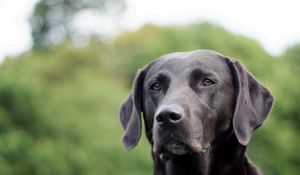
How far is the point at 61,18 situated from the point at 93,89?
69.4 ft

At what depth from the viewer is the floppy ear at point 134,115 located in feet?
27.6

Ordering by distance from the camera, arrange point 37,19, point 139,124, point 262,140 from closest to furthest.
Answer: point 139,124
point 262,140
point 37,19

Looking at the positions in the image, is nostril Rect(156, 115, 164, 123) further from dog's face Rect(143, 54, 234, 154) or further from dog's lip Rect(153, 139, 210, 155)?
dog's lip Rect(153, 139, 210, 155)

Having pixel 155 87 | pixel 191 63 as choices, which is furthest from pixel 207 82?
pixel 155 87

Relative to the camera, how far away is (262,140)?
169ft

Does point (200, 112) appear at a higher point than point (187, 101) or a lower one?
lower

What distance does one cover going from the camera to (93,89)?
4975 centimetres

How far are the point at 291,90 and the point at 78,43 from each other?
61.3ft

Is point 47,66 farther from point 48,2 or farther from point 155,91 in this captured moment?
point 155,91

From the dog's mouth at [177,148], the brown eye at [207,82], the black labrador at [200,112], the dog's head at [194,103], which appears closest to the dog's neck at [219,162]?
the black labrador at [200,112]

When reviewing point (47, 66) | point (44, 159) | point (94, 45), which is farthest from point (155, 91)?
point (94, 45)

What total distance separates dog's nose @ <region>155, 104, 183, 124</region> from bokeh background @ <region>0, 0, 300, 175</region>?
3211 cm

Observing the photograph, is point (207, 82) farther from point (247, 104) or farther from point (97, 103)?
point (97, 103)

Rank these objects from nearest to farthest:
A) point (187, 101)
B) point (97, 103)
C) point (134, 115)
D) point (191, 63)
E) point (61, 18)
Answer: point (187, 101), point (191, 63), point (134, 115), point (97, 103), point (61, 18)
